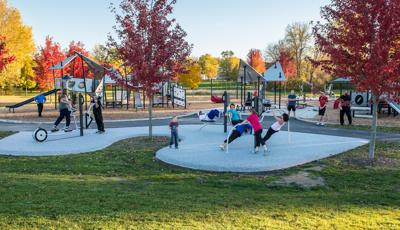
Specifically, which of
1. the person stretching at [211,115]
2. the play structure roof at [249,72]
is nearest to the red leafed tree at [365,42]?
the person stretching at [211,115]

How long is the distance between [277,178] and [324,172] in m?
1.24

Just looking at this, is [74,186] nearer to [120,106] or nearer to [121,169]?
[121,169]

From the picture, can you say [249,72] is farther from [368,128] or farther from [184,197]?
[184,197]

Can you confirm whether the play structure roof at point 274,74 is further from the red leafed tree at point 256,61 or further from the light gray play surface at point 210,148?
the red leafed tree at point 256,61

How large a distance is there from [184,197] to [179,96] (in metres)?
22.8

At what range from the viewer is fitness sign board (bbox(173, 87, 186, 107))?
28844mm

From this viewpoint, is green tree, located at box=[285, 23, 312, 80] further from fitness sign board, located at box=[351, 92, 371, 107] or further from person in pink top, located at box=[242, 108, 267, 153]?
person in pink top, located at box=[242, 108, 267, 153]

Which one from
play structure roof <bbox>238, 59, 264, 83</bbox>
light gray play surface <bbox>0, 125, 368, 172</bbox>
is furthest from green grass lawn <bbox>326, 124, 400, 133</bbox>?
play structure roof <bbox>238, 59, 264, 83</bbox>

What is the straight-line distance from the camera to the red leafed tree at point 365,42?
932 cm

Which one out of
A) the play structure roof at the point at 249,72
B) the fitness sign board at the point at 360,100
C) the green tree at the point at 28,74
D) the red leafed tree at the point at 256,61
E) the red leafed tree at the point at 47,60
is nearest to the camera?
the play structure roof at the point at 249,72

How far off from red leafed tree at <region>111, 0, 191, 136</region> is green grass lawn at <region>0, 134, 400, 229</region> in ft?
12.7

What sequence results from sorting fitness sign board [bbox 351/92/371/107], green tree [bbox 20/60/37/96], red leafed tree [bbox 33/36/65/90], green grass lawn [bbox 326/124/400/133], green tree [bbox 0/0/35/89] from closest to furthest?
green grass lawn [bbox 326/124/400/133]
fitness sign board [bbox 351/92/371/107]
red leafed tree [bbox 33/36/65/90]
green tree [bbox 0/0/35/89]
green tree [bbox 20/60/37/96]

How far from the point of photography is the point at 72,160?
10.4 metres

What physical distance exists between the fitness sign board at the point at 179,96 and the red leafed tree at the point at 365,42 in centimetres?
1899
